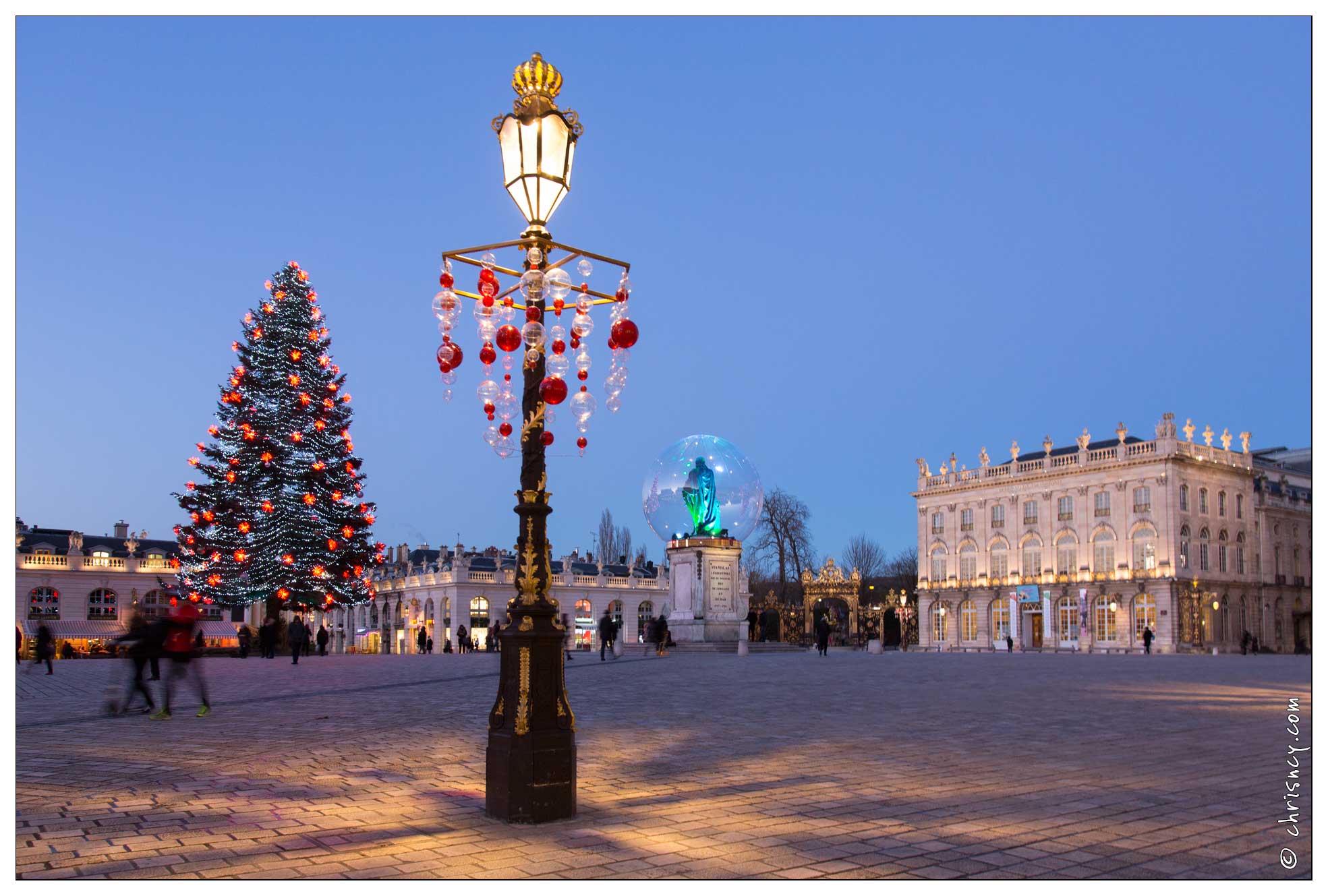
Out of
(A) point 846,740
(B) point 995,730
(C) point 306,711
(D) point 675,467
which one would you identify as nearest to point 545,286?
(A) point 846,740

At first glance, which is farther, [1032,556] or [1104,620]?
[1032,556]

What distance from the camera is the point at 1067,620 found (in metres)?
74.2

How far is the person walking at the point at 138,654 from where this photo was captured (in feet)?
47.5

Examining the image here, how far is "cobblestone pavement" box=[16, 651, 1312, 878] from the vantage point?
19.6 ft

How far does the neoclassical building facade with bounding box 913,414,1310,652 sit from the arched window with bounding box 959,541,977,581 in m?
0.10

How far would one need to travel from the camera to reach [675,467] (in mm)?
40844

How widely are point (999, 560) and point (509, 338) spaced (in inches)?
3002

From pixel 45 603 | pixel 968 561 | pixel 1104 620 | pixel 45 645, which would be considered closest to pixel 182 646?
pixel 45 645

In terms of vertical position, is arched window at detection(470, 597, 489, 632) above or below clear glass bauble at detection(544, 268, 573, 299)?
below

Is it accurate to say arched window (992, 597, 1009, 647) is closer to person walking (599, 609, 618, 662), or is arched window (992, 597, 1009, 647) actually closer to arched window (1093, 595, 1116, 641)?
arched window (1093, 595, 1116, 641)

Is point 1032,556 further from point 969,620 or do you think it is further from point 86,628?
point 86,628

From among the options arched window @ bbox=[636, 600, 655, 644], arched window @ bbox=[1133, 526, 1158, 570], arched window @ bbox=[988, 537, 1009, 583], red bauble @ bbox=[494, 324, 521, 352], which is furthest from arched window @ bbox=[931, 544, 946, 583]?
red bauble @ bbox=[494, 324, 521, 352]

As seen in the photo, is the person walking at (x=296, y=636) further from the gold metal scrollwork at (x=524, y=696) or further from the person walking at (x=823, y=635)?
the gold metal scrollwork at (x=524, y=696)
